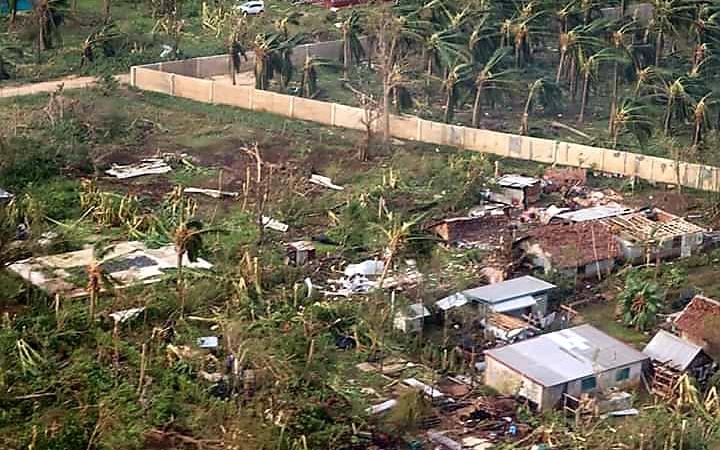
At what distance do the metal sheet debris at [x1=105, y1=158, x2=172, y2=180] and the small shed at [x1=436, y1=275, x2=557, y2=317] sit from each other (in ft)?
24.6

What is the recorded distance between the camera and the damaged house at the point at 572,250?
18312 mm

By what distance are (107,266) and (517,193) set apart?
7155mm

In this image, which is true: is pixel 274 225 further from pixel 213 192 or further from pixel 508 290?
pixel 508 290

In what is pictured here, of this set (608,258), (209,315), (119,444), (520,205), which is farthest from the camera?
(520,205)

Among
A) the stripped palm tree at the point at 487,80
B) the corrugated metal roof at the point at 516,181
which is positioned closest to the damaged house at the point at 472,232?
the corrugated metal roof at the point at 516,181

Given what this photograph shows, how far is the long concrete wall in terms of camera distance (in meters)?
22.3

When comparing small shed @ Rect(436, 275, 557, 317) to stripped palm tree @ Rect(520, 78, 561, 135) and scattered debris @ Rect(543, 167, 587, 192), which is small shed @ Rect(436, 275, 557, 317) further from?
stripped palm tree @ Rect(520, 78, 561, 135)

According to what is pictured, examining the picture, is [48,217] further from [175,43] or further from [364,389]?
[175,43]

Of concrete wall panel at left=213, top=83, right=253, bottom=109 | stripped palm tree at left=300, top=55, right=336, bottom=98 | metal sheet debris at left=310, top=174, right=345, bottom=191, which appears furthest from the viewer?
stripped palm tree at left=300, top=55, right=336, bottom=98

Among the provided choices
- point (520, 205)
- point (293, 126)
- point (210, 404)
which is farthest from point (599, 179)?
point (210, 404)

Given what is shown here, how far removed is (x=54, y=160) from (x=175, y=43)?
868cm

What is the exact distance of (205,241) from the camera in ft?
62.6

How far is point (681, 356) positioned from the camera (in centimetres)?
1533

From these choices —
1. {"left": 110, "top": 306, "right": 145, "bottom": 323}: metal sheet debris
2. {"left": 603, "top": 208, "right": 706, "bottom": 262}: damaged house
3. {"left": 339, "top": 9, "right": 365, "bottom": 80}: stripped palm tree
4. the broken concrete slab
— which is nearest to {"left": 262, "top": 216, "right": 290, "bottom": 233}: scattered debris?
the broken concrete slab
